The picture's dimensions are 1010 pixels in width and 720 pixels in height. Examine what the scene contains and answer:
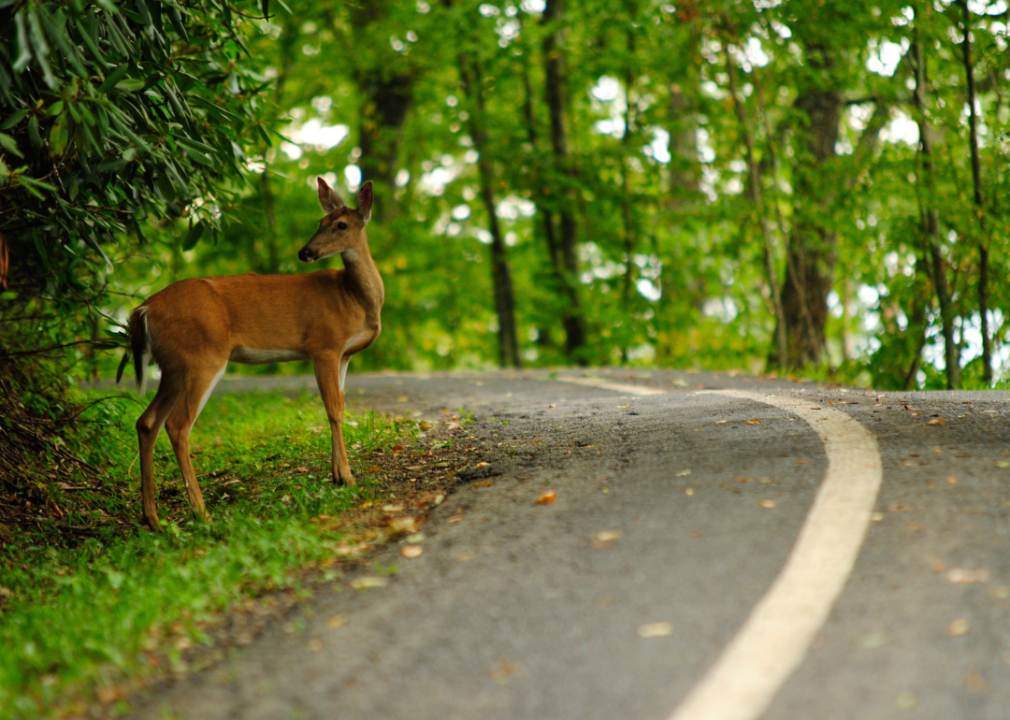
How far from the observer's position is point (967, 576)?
332 centimetres

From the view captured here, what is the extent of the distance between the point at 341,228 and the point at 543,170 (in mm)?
11487

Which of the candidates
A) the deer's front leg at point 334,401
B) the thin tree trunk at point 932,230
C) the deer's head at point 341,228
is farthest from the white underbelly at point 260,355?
the thin tree trunk at point 932,230

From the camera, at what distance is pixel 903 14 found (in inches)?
392

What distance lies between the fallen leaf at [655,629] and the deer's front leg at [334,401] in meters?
2.89

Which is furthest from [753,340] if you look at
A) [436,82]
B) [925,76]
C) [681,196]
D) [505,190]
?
[436,82]

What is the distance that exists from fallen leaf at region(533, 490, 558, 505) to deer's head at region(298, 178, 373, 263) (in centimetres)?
226

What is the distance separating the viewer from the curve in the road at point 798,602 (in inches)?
109

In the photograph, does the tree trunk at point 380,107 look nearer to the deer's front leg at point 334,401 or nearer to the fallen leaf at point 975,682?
the deer's front leg at point 334,401

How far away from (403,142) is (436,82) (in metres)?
Answer: 2.24

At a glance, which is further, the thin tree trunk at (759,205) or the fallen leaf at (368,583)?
the thin tree trunk at (759,205)

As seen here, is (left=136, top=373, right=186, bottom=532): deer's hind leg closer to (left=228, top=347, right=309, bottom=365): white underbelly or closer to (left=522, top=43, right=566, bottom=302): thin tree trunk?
(left=228, top=347, right=309, bottom=365): white underbelly

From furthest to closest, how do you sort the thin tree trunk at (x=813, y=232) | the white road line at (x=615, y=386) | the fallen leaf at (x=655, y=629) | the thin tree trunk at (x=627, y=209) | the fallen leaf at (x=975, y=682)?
the thin tree trunk at (x=627, y=209)
the thin tree trunk at (x=813, y=232)
the white road line at (x=615, y=386)
the fallen leaf at (x=655, y=629)
the fallen leaf at (x=975, y=682)

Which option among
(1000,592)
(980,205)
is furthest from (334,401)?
(980,205)

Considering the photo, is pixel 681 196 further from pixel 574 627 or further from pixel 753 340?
pixel 574 627
